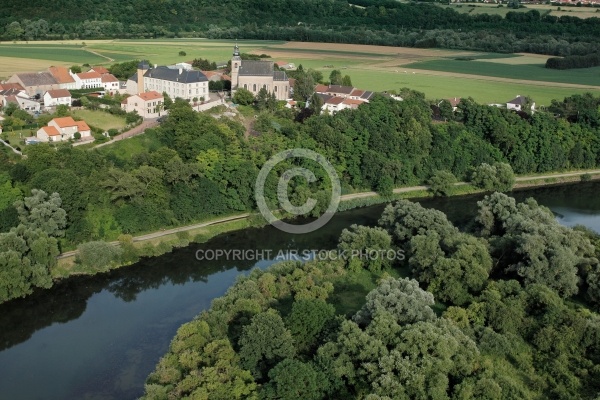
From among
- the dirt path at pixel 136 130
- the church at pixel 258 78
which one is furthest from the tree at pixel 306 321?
the church at pixel 258 78

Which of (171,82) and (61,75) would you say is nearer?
(171,82)

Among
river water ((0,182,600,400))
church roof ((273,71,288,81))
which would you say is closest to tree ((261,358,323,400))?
river water ((0,182,600,400))

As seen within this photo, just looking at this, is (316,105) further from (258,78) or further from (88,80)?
(88,80)

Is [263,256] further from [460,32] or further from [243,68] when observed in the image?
[460,32]

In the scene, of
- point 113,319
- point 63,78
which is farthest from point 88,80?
point 113,319

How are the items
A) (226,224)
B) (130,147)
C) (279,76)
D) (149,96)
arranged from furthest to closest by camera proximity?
(279,76) < (149,96) < (130,147) < (226,224)

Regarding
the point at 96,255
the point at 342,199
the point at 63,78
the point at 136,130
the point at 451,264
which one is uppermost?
the point at 63,78

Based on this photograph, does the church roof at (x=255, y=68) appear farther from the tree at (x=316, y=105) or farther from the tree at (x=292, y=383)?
the tree at (x=292, y=383)

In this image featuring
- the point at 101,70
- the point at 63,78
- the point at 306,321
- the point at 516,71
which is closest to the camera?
the point at 306,321

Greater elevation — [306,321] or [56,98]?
[56,98]
